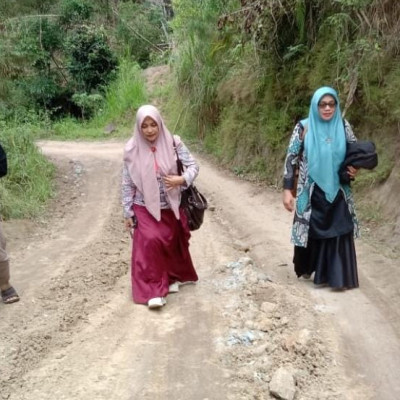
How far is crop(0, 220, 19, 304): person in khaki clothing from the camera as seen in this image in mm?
4617

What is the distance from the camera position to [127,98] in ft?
60.9

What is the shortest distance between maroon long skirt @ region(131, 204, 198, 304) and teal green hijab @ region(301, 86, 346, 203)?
1.13 m

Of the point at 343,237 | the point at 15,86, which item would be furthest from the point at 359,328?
the point at 15,86

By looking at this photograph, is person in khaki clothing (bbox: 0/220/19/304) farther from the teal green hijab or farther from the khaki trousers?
the teal green hijab

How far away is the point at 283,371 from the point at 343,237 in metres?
1.66

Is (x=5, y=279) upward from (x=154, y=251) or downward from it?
downward

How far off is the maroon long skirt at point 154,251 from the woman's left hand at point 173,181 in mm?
233

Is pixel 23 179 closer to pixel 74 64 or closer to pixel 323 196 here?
pixel 323 196

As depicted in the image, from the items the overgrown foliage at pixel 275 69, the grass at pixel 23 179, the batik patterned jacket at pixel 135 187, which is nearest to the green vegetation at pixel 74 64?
the overgrown foliage at pixel 275 69

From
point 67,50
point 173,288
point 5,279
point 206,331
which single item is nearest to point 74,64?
point 67,50

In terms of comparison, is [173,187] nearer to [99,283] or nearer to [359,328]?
[99,283]

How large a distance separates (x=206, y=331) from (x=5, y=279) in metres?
1.80

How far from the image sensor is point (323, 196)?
15.2ft

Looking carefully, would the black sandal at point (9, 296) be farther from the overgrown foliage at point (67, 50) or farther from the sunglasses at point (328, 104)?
the overgrown foliage at point (67, 50)
